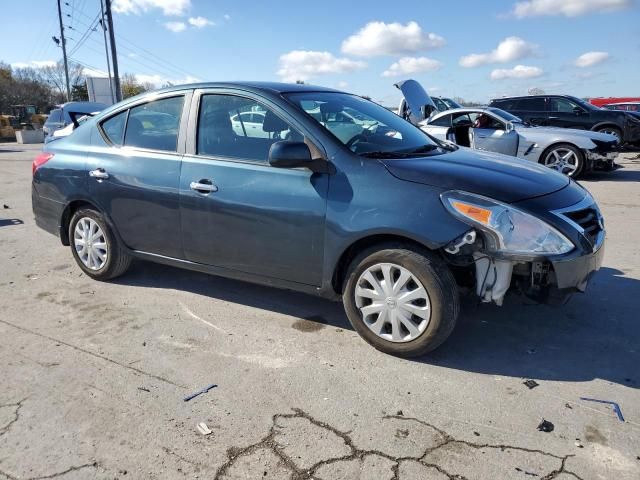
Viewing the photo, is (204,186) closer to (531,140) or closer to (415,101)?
(415,101)

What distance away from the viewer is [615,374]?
307cm

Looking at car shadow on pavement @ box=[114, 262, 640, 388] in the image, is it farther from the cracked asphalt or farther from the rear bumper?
the rear bumper

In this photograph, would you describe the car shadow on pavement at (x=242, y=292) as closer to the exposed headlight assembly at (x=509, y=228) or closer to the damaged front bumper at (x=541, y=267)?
the damaged front bumper at (x=541, y=267)

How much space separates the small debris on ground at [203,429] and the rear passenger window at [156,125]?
218cm

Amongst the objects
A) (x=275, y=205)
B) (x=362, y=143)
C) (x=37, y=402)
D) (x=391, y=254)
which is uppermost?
(x=362, y=143)

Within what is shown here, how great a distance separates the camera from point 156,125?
13.8 ft

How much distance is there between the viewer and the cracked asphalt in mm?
2371

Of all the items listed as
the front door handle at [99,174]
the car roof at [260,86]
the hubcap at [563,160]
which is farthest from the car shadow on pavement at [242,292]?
the hubcap at [563,160]

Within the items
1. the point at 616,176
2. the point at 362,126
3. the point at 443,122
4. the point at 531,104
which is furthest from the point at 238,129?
the point at 531,104

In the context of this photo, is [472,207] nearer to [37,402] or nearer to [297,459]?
[297,459]

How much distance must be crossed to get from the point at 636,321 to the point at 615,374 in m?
0.91

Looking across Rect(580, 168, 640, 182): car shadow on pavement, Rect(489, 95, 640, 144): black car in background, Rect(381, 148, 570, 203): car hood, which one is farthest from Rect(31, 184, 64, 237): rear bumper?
Rect(489, 95, 640, 144): black car in background

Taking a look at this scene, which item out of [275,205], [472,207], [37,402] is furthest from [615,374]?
[37,402]

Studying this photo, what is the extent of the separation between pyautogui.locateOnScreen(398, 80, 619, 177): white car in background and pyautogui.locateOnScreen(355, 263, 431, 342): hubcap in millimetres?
7334
